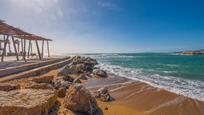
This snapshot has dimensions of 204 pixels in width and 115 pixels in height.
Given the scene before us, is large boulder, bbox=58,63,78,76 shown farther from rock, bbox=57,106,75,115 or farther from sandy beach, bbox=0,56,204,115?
rock, bbox=57,106,75,115

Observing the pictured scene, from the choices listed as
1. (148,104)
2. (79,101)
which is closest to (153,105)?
(148,104)

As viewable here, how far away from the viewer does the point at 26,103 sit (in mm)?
3512

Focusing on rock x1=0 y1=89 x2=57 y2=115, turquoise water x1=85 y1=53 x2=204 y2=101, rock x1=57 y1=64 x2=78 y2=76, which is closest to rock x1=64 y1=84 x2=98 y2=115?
rock x1=0 y1=89 x2=57 y2=115

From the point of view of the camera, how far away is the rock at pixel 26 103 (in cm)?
326

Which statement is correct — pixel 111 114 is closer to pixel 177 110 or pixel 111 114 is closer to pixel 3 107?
pixel 177 110

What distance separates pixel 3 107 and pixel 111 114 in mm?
3058

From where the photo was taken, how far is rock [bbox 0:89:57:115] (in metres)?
3.26

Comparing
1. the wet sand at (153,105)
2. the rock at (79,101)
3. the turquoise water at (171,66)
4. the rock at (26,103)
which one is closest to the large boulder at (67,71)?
the wet sand at (153,105)

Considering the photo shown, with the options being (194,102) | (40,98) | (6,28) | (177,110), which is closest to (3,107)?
(40,98)

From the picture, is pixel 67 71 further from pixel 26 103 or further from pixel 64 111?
pixel 26 103

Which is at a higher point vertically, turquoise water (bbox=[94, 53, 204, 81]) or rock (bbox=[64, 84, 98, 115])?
rock (bbox=[64, 84, 98, 115])

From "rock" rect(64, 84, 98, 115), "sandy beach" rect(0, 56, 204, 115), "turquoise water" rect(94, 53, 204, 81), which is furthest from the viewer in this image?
"turquoise water" rect(94, 53, 204, 81)

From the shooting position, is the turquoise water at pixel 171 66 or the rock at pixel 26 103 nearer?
the rock at pixel 26 103

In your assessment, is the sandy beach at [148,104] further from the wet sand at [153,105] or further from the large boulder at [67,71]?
the large boulder at [67,71]
